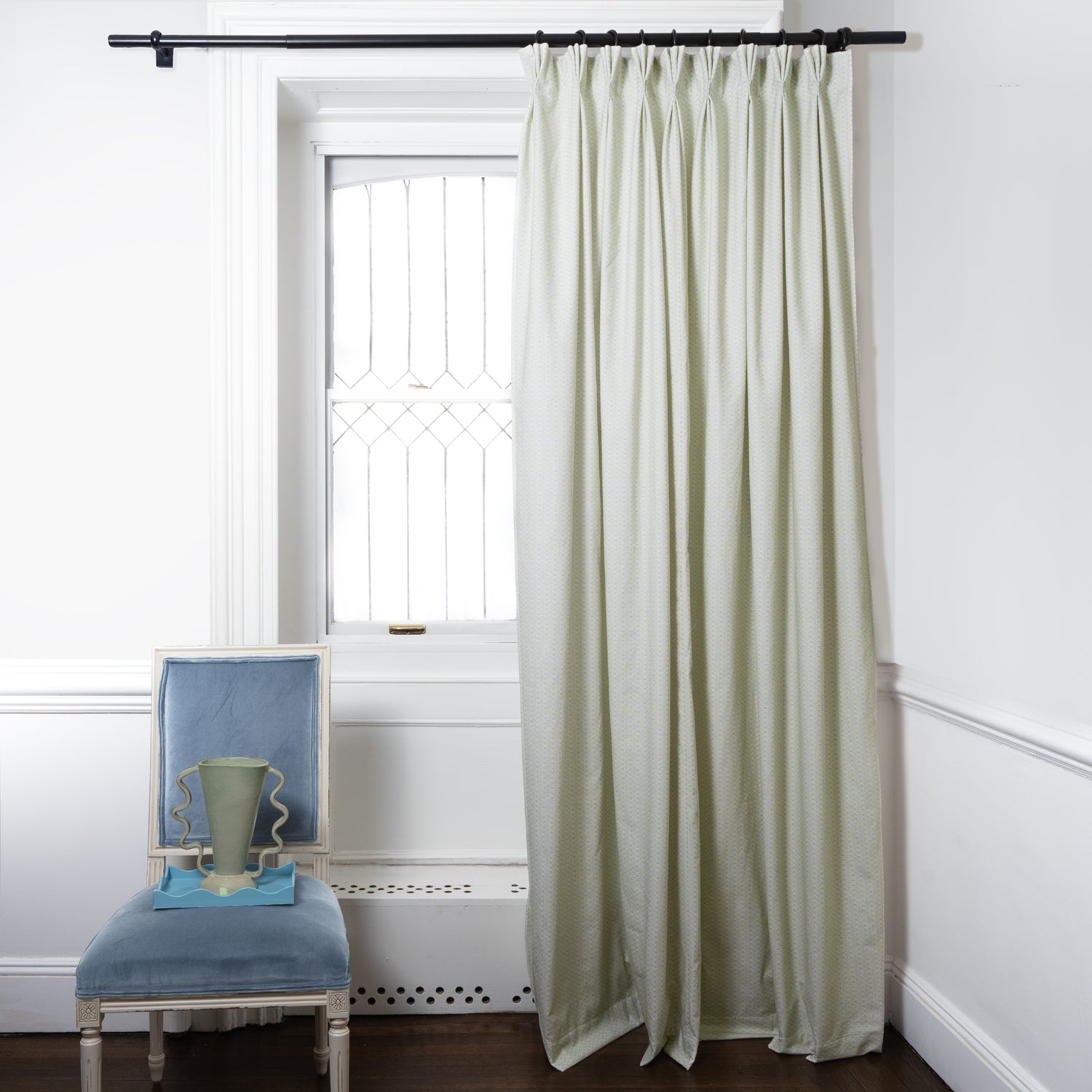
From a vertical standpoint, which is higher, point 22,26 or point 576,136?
point 22,26

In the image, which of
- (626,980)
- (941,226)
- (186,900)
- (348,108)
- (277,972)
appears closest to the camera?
(277,972)

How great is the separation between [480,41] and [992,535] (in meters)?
1.48

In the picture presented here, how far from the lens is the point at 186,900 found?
163 cm

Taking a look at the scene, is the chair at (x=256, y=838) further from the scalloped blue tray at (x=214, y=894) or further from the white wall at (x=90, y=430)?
the white wall at (x=90, y=430)

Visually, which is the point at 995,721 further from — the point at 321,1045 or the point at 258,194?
the point at 258,194

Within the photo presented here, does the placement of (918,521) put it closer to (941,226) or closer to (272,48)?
(941,226)

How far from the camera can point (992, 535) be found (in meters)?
1.66

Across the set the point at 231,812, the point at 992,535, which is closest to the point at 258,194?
the point at 231,812

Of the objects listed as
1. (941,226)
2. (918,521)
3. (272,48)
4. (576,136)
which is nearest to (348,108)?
(272,48)

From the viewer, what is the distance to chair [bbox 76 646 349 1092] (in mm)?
1523

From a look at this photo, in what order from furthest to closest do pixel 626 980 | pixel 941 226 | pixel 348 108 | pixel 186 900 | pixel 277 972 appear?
pixel 348 108, pixel 626 980, pixel 941 226, pixel 186 900, pixel 277 972

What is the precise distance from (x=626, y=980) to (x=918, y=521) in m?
1.21

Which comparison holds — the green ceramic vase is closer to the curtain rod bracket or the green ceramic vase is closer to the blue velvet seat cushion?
the blue velvet seat cushion

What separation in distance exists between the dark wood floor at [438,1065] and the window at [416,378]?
940mm
